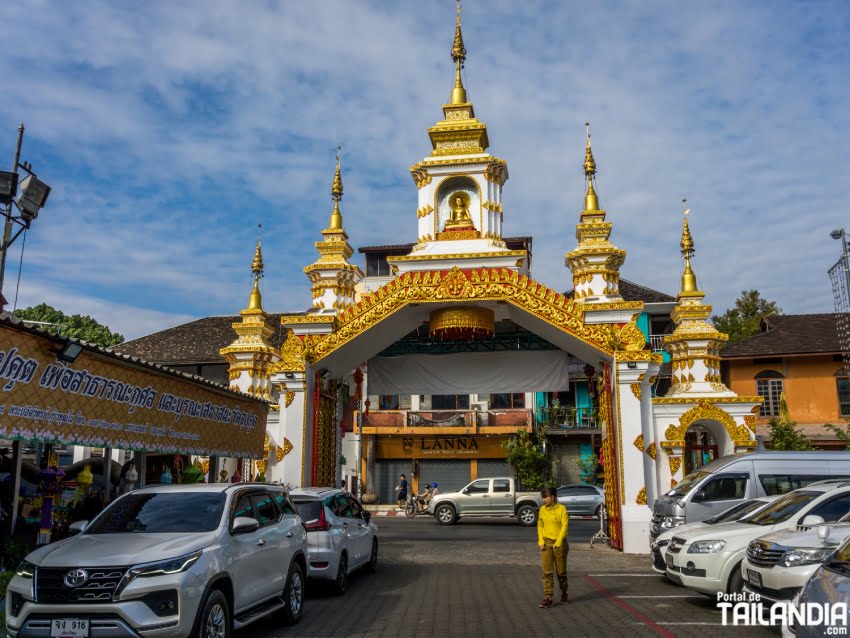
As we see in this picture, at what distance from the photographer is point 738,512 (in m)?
12.1

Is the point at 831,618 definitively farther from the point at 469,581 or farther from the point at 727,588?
the point at 469,581

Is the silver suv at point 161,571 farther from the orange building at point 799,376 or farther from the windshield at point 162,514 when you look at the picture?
the orange building at point 799,376

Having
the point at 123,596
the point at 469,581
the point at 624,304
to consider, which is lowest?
the point at 469,581

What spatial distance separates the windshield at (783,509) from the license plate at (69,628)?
833 centimetres

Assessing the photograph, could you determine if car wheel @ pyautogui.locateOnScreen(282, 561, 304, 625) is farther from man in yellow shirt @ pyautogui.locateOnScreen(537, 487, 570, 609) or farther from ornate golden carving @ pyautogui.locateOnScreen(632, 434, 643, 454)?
ornate golden carving @ pyautogui.locateOnScreen(632, 434, 643, 454)

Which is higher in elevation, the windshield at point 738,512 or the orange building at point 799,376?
the orange building at point 799,376

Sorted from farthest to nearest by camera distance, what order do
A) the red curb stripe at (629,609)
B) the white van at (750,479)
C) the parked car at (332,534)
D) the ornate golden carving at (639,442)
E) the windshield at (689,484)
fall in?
the ornate golden carving at (639,442) → the windshield at (689,484) → the white van at (750,479) → the parked car at (332,534) → the red curb stripe at (629,609)

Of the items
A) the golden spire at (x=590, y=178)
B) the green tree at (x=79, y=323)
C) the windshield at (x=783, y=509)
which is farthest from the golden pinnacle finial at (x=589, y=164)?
the green tree at (x=79, y=323)

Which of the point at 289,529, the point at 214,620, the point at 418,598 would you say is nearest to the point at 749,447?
the point at 418,598

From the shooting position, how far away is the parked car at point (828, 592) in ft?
17.1

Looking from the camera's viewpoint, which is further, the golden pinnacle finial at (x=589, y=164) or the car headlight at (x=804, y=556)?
the golden pinnacle finial at (x=589, y=164)

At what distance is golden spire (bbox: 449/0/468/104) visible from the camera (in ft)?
69.5

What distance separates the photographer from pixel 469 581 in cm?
1255

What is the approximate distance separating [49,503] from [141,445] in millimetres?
1534
